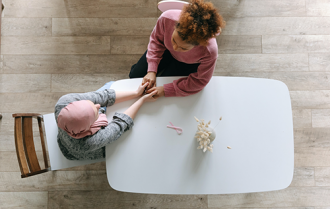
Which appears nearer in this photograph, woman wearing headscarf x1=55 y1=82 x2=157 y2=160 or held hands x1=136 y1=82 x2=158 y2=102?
woman wearing headscarf x1=55 y1=82 x2=157 y2=160

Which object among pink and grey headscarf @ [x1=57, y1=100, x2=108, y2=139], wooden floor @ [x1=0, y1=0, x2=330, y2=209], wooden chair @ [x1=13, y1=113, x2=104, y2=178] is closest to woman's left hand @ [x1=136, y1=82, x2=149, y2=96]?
pink and grey headscarf @ [x1=57, y1=100, x2=108, y2=139]

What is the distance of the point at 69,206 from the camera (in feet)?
5.26

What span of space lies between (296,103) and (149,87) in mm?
1351

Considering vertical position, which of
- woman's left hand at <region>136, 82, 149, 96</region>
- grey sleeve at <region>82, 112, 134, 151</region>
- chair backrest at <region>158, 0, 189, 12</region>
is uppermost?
chair backrest at <region>158, 0, 189, 12</region>

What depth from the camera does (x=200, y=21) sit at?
807 mm

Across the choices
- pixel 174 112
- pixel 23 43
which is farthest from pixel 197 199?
pixel 23 43

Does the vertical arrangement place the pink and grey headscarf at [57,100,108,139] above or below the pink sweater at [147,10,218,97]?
below

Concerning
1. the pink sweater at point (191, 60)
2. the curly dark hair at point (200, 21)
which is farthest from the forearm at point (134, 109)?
the curly dark hair at point (200, 21)

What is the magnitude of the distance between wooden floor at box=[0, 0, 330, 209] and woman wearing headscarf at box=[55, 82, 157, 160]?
69cm

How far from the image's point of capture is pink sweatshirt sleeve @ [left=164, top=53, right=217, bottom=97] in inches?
40.6

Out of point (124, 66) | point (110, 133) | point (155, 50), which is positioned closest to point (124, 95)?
point (110, 133)

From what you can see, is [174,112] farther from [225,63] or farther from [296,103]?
[296,103]

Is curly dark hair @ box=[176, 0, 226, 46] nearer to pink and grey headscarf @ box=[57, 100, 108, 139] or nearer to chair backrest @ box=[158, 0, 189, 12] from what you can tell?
chair backrest @ box=[158, 0, 189, 12]

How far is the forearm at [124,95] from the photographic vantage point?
41.3 inches
